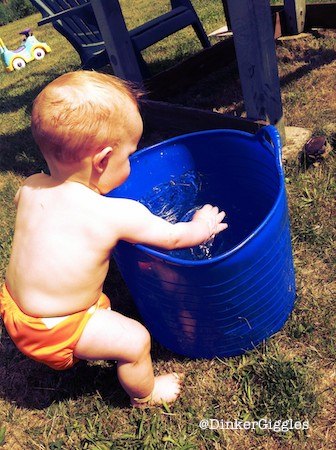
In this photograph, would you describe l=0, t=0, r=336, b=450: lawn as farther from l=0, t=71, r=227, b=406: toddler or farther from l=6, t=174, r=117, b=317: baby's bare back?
l=6, t=174, r=117, b=317: baby's bare back

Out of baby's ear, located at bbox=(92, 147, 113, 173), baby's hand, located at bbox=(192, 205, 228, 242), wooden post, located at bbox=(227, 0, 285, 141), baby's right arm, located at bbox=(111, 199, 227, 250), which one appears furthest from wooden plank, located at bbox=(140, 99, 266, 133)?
baby's ear, located at bbox=(92, 147, 113, 173)

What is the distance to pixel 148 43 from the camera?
13.9 feet

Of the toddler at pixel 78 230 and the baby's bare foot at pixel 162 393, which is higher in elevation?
the toddler at pixel 78 230

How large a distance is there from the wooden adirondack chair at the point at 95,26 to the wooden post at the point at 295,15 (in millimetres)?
874

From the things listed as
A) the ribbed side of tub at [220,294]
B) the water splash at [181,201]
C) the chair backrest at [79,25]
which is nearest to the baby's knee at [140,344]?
the ribbed side of tub at [220,294]

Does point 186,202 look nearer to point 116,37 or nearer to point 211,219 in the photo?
point 211,219

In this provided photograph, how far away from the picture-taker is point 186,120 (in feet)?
10.7

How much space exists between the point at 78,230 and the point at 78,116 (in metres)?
0.36

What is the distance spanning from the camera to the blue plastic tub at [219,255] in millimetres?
1517

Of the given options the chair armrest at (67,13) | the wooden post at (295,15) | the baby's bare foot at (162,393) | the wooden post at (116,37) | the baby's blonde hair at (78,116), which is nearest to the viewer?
the baby's blonde hair at (78,116)

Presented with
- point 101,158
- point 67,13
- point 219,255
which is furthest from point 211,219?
point 67,13

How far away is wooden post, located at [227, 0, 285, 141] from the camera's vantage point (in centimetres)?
242

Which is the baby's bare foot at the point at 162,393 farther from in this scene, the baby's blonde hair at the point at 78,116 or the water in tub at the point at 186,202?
the baby's blonde hair at the point at 78,116

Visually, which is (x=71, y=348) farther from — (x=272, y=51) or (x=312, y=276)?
(x=272, y=51)
